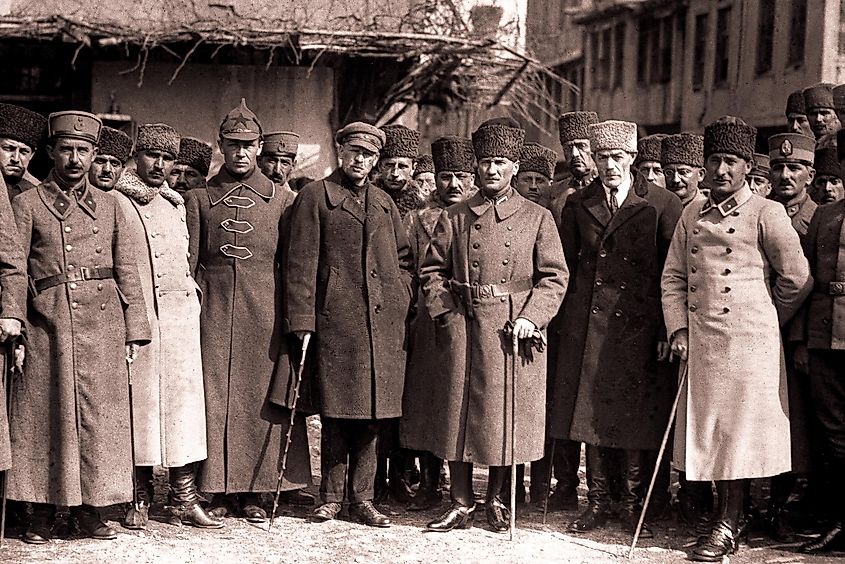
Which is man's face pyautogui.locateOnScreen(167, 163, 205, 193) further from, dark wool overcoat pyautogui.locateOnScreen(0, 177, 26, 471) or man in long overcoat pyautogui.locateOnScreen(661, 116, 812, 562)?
man in long overcoat pyautogui.locateOnScreen(661, 116, 812, 562)

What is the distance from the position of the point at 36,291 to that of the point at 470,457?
2527 millimetres

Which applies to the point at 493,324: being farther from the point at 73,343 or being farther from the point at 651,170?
the point at 73,343

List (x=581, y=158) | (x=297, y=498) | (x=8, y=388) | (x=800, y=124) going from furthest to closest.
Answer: (x=800, y=124), (x=581, y=158), (x=297, y=498), (x=8, y=388)

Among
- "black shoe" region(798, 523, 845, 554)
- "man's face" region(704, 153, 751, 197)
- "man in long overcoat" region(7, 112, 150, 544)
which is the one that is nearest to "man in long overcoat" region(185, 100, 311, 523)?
"man in long overcoat" region(7, 112, 150, 544)

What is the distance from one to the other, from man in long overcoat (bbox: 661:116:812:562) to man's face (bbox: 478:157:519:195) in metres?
1.12

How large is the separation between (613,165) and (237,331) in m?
2.40

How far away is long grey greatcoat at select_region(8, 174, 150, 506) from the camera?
267 inches

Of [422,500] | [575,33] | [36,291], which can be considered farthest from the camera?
[575,33]

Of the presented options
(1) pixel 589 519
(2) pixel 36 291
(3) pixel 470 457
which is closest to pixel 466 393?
(3) pixel 470 457

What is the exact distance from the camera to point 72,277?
684 cm

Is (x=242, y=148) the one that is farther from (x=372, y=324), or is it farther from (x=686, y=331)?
(x=686, y=331)

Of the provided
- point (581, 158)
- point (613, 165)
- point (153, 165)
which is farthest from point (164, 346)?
point (581, 158)

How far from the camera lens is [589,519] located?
7.46 metres

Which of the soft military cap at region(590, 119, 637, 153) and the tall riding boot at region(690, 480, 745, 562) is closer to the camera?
the tall riding boot at region(690, 480, 745, 562)
